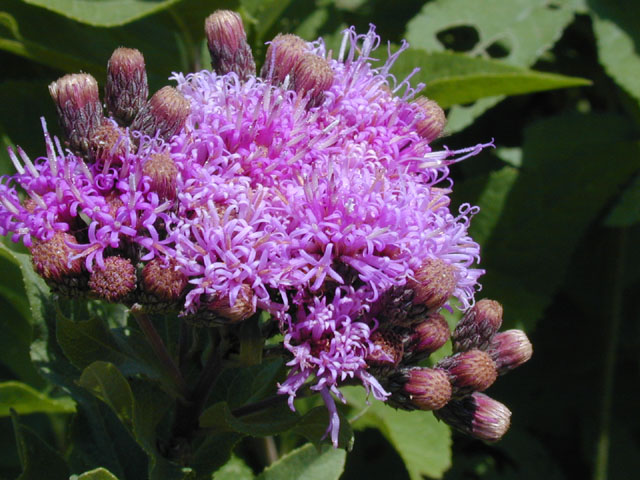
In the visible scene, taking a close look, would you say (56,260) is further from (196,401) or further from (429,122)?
(429,122)

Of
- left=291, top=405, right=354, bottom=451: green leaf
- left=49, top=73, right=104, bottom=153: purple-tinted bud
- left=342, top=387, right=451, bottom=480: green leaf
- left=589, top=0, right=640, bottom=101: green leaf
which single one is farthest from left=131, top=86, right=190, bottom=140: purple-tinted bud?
left=589, top=0, right=640, bottom=101: green leaf

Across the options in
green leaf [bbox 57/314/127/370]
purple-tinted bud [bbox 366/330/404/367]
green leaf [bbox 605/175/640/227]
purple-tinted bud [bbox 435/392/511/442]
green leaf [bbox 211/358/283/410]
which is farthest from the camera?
green leaf [bbox 605/175/640/227]

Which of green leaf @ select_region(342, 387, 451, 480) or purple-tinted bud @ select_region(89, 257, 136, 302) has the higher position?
purple-tinted bud @ select_region(89, 257, 136, 302)

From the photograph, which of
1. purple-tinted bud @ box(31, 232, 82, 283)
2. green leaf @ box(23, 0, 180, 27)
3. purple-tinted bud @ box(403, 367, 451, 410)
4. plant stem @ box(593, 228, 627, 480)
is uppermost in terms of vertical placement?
green leaf @ box(23, 0, 180, 27)

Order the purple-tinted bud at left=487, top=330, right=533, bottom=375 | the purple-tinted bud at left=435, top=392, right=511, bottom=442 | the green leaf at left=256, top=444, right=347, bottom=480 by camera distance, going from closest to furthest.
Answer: the purple-tinted bud at left=435, top=392, right=511, bottom=442, the purple-tinted bud at left=487, top=330, right=533, bottom=375, the green leaf at left=256, top=444, right=347, bottom=480

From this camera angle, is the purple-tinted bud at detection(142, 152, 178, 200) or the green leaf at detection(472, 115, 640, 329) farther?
the green leaf at detection(472, 115, 640, 329)

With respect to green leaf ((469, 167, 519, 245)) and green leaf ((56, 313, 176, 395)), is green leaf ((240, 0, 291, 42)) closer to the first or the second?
green leaf ((469, 167, 519, 245))

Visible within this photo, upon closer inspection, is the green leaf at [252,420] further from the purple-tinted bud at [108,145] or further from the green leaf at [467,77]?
the green leaf at [467,77]
